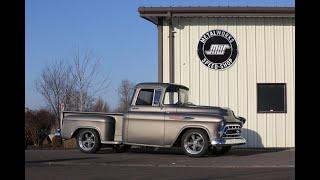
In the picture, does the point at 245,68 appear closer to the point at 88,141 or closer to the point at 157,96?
the point at 157,96

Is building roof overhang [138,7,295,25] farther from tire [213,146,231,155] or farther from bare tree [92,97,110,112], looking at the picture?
bare tree [92,97,110,112]

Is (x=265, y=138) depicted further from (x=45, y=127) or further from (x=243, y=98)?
(x=45, y=127)

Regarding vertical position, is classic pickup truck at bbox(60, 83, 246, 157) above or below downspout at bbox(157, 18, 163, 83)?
below

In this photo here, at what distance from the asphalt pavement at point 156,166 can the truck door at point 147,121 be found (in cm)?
56

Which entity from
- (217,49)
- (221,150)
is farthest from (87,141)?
(217,49)

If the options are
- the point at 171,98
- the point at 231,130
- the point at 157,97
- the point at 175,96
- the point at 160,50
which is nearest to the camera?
the point at 231,130

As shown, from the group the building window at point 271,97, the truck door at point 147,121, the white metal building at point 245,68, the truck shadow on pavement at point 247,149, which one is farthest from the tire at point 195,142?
the building window at point 271,97

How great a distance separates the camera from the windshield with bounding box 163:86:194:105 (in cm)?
1659

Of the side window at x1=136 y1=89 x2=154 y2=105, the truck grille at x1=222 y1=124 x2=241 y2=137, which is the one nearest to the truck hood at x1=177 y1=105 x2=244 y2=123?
the truck grille at x1=222 y1=124 x2=241 y2=137

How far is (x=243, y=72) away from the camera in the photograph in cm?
2038

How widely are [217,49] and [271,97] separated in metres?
2.66

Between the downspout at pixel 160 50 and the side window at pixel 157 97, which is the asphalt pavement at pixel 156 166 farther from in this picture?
the downspout at pixel 160 50

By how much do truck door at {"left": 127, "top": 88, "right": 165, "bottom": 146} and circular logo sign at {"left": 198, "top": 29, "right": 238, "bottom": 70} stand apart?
4501mm

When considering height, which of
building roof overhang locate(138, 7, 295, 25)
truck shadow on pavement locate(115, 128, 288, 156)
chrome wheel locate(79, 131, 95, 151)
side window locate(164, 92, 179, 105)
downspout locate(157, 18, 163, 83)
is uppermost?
building roof overhang locate(138, 7, 295, 25)
